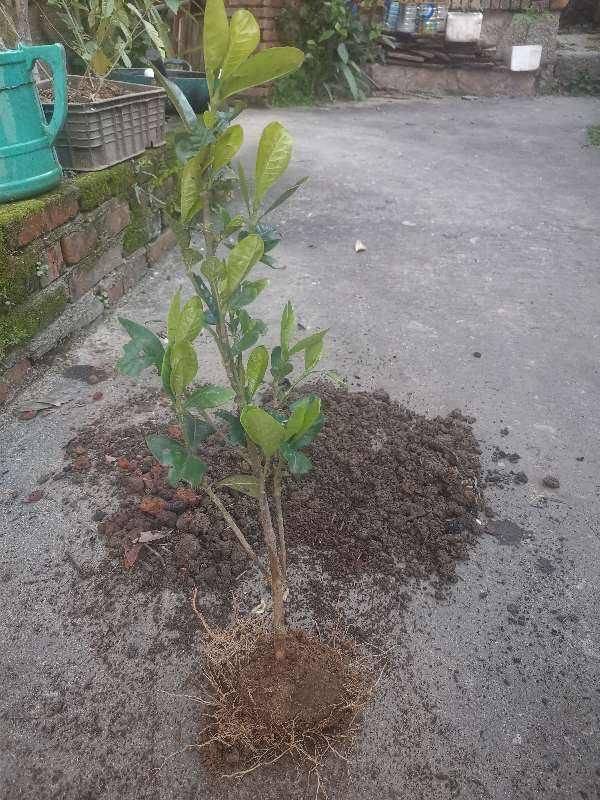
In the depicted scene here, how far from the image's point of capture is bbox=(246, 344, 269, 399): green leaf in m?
1.14

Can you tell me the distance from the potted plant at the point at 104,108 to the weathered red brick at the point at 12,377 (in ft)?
3.18

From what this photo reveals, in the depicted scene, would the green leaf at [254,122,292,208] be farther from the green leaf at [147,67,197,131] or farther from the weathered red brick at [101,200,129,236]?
the weathered red brick at [101,200,129,236]

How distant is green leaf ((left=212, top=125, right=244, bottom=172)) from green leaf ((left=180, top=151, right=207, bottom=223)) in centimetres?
2

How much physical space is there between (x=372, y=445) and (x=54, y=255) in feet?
4.76

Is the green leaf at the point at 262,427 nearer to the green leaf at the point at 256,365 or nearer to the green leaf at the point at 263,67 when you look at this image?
the green leaf at the point at 256,365

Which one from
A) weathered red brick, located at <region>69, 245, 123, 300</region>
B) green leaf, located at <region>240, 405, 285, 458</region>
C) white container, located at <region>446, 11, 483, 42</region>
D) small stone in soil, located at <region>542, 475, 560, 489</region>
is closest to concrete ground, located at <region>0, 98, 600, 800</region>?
small stone in soil, located at <region>542, 475, 560, 489</region>

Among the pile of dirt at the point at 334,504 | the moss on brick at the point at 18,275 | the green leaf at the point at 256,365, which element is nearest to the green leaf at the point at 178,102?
the green leaf at the point at 256,365

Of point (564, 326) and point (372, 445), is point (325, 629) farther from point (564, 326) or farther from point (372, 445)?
point (564, 326)

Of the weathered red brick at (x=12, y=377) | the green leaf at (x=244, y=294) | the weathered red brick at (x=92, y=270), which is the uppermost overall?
the green leaf at (x=244, y=294)

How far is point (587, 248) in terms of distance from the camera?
3.70 metres

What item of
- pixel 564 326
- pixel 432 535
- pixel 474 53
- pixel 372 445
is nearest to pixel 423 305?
pixel 564 326

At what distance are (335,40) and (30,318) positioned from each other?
5.84 meters

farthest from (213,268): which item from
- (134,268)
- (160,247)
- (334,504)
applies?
(160,247)

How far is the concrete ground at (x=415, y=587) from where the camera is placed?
132 centimetres
